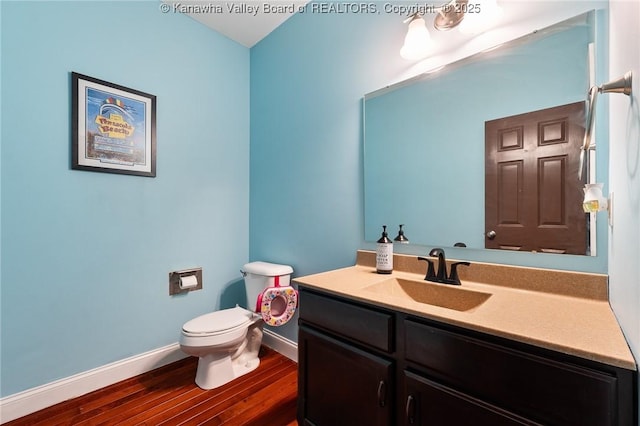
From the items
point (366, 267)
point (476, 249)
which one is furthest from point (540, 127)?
point (366, 267)

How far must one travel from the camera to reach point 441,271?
133 cm

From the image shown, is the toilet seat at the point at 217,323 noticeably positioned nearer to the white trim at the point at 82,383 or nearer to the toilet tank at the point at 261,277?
the toilet tank at the point at 261,277

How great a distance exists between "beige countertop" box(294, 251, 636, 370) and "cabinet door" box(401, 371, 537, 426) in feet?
0.69

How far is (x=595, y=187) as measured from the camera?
0.90m

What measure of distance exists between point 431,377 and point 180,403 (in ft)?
4.92

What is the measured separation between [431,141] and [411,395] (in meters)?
1.16

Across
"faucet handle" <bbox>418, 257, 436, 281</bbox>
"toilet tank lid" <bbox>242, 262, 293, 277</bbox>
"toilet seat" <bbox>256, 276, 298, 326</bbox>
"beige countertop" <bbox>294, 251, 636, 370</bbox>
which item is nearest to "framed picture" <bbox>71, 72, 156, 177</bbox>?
"toilet tank lid" <bbox>242, 262, 293, 277</bbox>

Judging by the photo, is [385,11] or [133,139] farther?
[133,139]

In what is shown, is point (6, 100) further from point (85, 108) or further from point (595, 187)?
point (595, 187)

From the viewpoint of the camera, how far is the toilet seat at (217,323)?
5.58 feet

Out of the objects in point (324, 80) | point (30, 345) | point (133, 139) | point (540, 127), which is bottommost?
point (30, 345)

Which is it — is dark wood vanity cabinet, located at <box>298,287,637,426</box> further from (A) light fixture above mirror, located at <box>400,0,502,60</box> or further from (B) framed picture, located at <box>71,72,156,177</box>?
→ (B) framed picture, located at <box>71,72,156,177</box>

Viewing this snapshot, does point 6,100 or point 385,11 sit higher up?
point 385,11

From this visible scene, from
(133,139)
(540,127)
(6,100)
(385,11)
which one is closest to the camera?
(540,127)
